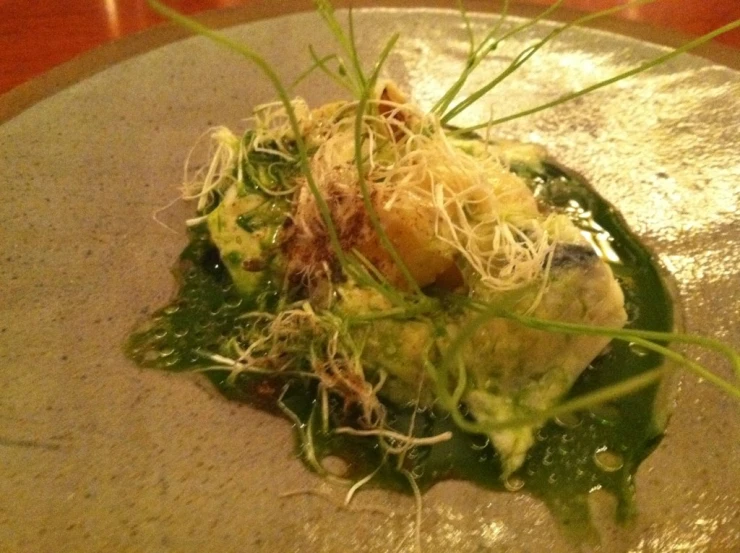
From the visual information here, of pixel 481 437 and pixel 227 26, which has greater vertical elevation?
pixel 227 26

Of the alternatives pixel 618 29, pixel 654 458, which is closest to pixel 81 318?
pixel 654 458

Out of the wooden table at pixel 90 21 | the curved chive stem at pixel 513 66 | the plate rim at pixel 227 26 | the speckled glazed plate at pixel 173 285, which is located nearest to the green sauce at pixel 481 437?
the speckled glazed plate at pixel 173 285

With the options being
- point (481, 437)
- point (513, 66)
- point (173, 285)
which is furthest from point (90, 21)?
point (481, 437)

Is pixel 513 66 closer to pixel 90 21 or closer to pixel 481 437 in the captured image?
pixel 481 437

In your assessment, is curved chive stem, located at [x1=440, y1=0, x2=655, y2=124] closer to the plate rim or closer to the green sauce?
the green sauce

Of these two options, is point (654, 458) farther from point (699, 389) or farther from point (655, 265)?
point (655, 265)

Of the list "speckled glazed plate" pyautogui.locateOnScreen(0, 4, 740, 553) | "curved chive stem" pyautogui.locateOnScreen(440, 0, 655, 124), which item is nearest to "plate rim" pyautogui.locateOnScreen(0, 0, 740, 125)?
"speckled glazed plate" pyautogui.locateOnScreen(0, 4, 740, 553)

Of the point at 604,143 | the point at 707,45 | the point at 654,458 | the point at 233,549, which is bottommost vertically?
the point at 654,458
